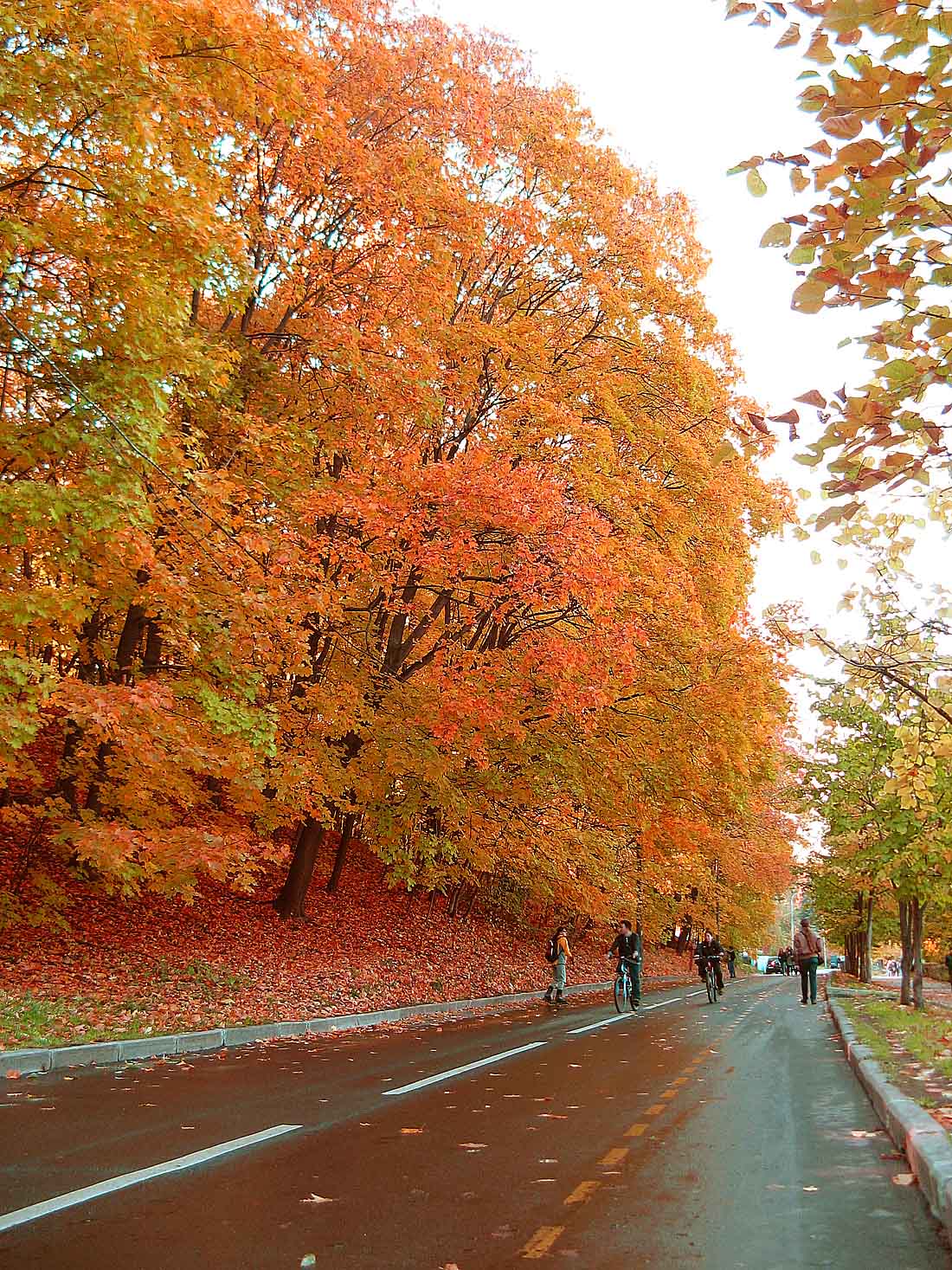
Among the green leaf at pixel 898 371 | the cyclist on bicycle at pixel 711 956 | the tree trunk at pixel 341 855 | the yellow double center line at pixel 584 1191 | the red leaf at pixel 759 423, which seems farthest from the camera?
the cyclist on bicycle at pixel 711 956

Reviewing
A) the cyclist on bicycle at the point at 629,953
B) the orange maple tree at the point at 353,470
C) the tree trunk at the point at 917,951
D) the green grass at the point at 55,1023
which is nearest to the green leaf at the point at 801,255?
the orange maple tree at the point at 353,470

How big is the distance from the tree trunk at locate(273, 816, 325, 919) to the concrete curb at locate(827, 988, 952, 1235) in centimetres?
1195

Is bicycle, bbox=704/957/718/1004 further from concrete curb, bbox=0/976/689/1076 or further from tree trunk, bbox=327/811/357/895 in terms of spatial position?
concrete curb, bbox=0/976/689/1076

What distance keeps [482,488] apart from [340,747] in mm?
4974

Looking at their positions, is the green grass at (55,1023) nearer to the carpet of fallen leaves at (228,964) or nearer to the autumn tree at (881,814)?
the carpet of fallen leaves at (228,964)

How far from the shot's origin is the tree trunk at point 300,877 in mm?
20359

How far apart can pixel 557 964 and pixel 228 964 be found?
9.11 meters

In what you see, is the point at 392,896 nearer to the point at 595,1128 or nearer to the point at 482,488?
the point at 482,488

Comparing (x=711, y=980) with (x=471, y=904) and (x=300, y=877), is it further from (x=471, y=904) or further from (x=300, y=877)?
(x=300, y=877)

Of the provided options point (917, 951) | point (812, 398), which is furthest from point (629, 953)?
point (812, 398)

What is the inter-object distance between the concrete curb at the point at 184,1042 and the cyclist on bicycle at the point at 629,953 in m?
4.11

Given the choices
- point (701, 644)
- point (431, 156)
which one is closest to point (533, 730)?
point (701, 644)

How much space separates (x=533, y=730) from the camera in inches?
722

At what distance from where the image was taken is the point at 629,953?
70.9 feet
